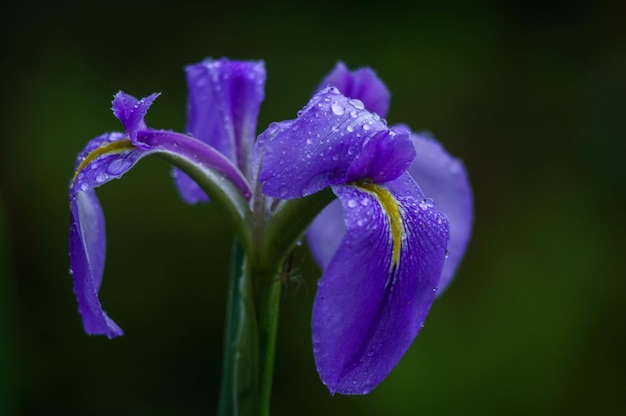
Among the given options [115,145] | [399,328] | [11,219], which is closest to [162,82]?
[11,219]

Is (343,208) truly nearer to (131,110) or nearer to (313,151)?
(313,151)

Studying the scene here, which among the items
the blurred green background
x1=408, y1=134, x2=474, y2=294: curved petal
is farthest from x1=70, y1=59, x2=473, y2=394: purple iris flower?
the blurred green background

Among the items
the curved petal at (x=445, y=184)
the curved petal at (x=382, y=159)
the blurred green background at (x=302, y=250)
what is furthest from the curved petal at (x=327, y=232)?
the blurred green background at (x=302, y=250)

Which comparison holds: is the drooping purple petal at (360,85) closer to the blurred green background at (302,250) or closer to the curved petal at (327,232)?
the curved petal at (327,232)

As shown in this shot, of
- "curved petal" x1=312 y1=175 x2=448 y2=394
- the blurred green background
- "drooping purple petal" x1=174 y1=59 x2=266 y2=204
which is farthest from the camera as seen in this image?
the blurred green background

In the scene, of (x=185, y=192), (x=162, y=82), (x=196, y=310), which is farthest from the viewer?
(x=162, y=82)

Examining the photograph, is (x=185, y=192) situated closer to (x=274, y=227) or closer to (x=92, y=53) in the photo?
(x=274, y=227)

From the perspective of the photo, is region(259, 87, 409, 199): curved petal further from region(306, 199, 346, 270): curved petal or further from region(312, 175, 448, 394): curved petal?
region(306, 199, 346, 270): curved petal
